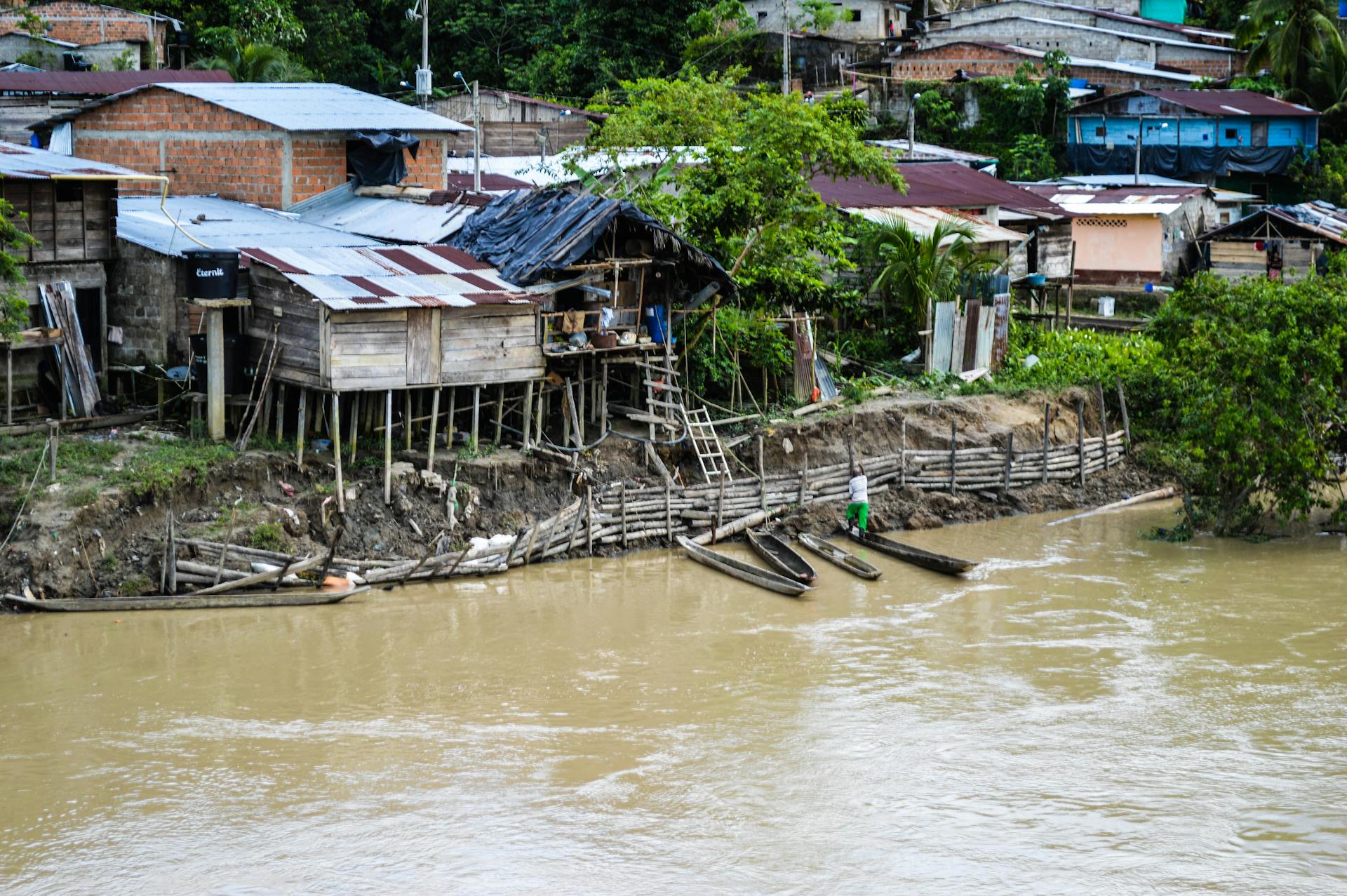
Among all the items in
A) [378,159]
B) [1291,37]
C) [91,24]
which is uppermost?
[1291,37]

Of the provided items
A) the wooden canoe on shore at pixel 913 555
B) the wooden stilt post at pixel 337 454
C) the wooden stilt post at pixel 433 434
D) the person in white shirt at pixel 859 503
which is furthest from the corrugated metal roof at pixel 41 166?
the wooden canoe on shore at pixel 913 555

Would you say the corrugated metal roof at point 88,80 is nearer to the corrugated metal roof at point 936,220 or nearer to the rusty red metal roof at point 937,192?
the rusty red metal roof at point 937,192

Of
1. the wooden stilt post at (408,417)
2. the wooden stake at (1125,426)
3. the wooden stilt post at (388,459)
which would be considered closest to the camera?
the wooden stilt post at (388,459)

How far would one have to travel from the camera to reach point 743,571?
17.1 m

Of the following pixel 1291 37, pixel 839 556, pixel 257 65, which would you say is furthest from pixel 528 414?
pixel 1291 37

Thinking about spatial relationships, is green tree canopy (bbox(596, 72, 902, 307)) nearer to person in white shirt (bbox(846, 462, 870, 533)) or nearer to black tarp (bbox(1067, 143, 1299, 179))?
person in white shirt (bbox(846, 462, 870, 533))

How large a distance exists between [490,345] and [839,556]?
487cm

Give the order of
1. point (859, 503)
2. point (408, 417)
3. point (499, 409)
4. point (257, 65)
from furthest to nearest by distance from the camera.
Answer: point (257, 65)
point (859, 503)
point (499, 409)
point (408, 417)

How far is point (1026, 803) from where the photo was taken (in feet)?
38.0

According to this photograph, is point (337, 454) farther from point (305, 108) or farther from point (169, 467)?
point (305, 108)

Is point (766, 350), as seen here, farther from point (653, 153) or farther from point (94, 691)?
point (94, 691)

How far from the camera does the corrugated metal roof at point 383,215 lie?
67.5 feet

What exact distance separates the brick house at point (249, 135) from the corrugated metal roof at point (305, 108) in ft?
0.07

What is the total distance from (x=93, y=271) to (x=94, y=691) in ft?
23.8
